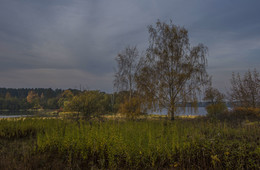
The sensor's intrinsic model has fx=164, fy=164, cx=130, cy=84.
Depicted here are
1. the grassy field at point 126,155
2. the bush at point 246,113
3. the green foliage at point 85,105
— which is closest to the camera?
the grassy field at point 126,155

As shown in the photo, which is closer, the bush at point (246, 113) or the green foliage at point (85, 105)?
the green foliage at point (85, 105)

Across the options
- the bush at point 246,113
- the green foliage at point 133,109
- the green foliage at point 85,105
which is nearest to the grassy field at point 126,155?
the green foliage at point 85,105

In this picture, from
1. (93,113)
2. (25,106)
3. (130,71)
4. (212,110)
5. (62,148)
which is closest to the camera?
(62,148)

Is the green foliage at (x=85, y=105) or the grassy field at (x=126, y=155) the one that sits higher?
the green foliage at (x=85, y=105)

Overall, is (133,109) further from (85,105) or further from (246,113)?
(246,113)

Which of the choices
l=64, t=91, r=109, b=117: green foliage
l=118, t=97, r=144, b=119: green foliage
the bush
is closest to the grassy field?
l=64, t=91, r=109, b=117: green foliage

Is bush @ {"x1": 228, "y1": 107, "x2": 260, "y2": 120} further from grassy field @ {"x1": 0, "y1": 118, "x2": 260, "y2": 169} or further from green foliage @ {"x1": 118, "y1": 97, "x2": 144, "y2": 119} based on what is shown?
grassy field @ {"x1": 0, "y1": 118, "x2": 260, "y2": 169}

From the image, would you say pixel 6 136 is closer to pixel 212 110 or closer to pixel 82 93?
pixel 82 93

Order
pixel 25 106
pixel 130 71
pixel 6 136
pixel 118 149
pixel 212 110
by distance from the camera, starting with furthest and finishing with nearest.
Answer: pixel 25 106 → pixel 130 71 → pixel 212 110 → pixel 6 136 → pixel 118 149

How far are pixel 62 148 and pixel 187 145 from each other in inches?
135

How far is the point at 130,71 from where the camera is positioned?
21891 mm

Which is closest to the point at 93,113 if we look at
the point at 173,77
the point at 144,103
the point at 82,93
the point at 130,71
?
the point at 82,93

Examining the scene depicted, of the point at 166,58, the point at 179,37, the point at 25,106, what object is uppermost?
the point at 179,37

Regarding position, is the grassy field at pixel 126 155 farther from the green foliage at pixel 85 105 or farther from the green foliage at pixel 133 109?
the green foliage at pixel 133 109
